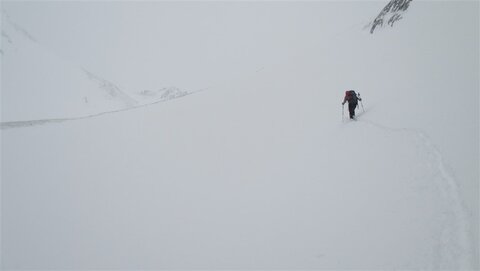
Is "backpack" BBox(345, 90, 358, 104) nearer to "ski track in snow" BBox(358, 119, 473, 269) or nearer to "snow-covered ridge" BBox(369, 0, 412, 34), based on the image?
"ski track in snow" BBox(358, 119, 473, 269)

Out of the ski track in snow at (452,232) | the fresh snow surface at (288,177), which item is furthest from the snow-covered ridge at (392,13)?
the ski track in snow at (452,232)

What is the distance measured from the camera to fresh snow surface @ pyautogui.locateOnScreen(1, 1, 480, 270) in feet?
23.2

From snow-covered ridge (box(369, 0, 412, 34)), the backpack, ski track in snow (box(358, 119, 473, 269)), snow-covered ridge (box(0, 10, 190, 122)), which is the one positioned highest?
snow-covered ridge (box(0, 10, 190, 122))

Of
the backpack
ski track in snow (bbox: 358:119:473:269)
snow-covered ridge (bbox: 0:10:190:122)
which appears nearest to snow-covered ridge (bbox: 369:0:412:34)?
the backpack

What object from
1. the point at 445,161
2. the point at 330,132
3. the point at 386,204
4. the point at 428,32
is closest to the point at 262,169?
the point at 330,132

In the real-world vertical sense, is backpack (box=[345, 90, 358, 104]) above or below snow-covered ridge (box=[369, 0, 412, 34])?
below

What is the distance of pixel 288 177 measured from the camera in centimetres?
1132

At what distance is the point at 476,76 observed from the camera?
35.6ft

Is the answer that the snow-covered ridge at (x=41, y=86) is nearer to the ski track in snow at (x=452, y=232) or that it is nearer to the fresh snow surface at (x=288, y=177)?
the fresh snow surface at (x=288, y=177)

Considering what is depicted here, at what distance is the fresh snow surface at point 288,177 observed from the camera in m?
7.06

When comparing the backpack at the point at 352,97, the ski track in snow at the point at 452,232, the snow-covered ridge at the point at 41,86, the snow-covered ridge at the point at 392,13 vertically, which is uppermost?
the snow-covered ridge at the point at 41,86

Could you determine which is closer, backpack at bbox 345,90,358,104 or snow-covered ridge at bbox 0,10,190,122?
backpack at bbox 345,90,358,104

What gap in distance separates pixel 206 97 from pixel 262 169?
1512 cm

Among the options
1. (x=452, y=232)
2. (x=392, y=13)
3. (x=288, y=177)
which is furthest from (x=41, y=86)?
(x=452, y=232)
